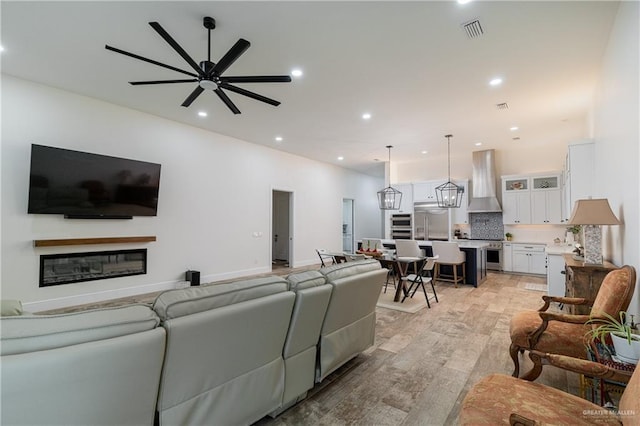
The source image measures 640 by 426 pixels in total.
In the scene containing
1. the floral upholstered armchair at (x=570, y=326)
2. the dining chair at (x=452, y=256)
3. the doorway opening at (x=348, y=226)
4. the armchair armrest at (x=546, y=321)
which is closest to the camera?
the floral upholstered armchair at (x=570, y=326)

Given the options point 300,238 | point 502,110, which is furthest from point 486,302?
point 300,238

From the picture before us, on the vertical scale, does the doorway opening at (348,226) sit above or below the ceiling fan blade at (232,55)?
below

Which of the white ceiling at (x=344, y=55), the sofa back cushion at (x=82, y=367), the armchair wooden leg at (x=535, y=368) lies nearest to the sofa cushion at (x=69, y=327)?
the sofa back cushion at (x=82, y=367)

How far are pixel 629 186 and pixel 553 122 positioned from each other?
432 cm

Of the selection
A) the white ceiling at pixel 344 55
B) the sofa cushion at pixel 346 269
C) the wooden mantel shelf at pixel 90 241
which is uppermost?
the white ceiling at pixel 344 55

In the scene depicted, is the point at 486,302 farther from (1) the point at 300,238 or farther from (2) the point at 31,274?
(2) the point at 31,274

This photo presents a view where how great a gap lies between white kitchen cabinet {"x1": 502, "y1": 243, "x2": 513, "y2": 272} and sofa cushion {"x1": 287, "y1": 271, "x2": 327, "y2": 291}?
23.3ft

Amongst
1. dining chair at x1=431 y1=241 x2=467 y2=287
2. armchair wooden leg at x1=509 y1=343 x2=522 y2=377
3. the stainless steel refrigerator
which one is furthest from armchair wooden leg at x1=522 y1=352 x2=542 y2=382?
the stainless steel refrigerator

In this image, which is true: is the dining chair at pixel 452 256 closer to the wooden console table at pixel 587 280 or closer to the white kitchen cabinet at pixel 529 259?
the white kitchen cabinet at pixel 529 259

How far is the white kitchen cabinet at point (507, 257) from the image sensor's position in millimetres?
7438

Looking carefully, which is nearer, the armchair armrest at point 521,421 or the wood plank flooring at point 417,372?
the armchair armrest at point 521,421

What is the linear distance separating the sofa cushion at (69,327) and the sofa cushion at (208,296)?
0.08 metres

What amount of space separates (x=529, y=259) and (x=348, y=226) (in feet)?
17.8

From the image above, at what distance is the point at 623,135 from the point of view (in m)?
2.56
